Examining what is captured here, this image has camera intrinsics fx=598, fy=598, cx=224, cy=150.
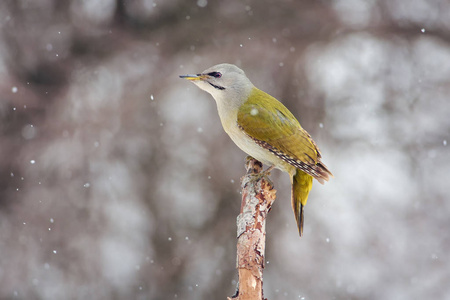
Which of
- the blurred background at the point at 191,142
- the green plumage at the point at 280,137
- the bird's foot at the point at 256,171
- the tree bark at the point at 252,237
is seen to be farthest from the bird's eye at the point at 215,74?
the blurred background at the point at 191,142

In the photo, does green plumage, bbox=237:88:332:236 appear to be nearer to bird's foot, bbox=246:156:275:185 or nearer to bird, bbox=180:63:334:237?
bird, bbox=180:63:334:237

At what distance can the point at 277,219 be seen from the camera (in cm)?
527

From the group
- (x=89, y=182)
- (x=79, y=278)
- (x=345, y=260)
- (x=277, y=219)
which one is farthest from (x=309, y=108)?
(x=79, y=278)

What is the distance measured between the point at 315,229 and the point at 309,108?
1077 millimetres

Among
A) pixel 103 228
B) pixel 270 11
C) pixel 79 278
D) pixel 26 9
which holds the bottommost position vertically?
pixel 79 278

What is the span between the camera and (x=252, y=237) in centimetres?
204

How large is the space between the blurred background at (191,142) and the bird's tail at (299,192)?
7.68 feet

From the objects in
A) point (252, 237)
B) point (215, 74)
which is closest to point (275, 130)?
point (215, 74)

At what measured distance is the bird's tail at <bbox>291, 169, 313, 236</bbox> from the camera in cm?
271

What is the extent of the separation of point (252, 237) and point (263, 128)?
2.57 feet

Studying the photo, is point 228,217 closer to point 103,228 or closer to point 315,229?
point 315,229

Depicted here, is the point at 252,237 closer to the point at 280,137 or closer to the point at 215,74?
the point at 280,137

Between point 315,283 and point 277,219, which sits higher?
point 277,219

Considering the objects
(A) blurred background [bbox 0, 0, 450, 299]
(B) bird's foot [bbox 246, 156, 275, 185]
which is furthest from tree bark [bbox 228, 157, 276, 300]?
(A) blurred background [bbox 0, 0, 450, 299]
